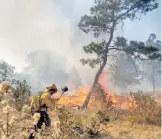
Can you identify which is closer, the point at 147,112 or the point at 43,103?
the point at 43,103

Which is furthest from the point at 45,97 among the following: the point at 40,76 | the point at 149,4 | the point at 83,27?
the point at 40,76

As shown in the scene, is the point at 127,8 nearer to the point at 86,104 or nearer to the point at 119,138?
the point at 86,104

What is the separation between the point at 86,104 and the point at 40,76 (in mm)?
46362

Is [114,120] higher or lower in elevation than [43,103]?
lower

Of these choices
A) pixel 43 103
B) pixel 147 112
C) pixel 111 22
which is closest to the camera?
pixel 43 103

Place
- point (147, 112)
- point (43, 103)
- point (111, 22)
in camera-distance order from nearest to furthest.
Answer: point (43, 103)
point (147, 112)
point (111, 22)

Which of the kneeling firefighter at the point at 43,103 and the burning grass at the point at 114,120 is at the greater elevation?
the kneeling firefighter at the point at 43,103

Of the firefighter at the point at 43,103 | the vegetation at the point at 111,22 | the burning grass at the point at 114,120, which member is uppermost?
the vegetation at the point at 111,22

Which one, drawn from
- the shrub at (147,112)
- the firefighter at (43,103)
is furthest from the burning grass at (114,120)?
the firefighter at (43,103)

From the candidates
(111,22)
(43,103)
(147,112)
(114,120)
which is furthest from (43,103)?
(111,22)

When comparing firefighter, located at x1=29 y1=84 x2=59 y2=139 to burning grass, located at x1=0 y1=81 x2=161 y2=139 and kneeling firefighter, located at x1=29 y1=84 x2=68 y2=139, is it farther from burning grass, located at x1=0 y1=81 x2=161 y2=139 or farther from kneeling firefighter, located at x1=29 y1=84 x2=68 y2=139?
burning grass, located at x1=0 y1=81 x2=161 y2=139

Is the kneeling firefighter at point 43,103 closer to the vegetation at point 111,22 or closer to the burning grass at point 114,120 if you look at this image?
the burning grass at point 114,120

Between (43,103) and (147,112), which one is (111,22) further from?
(43,103)

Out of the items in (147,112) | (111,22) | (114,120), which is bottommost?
(114,120)
